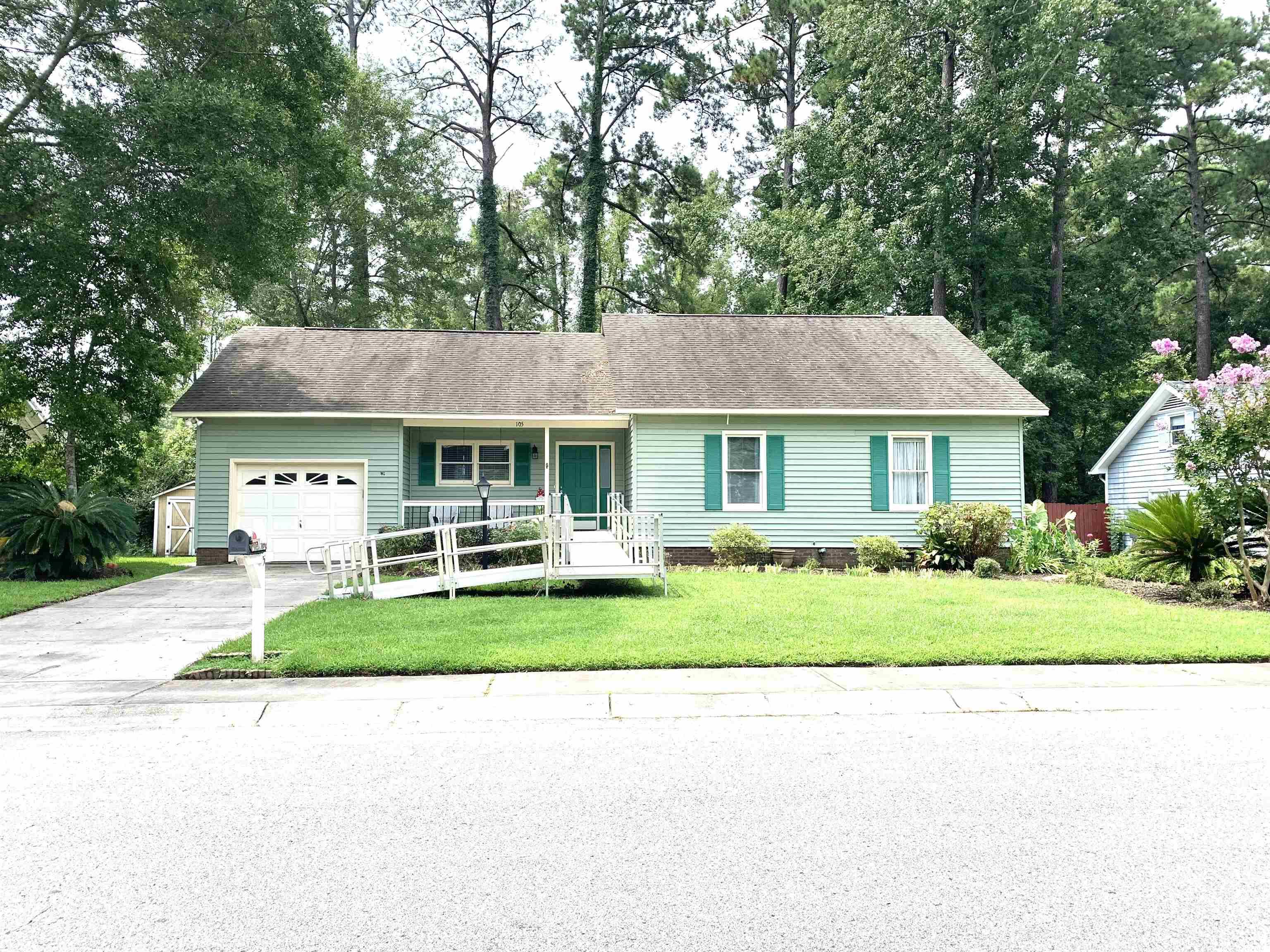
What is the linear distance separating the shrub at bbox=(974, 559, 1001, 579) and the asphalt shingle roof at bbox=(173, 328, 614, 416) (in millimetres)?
8087

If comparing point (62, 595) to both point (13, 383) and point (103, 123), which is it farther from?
point (103, 123)

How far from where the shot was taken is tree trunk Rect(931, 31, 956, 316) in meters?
27.7

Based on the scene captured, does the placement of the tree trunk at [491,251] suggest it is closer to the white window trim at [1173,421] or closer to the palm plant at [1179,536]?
the white window trim at [1173,421]

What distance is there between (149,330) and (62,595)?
29.4 feet

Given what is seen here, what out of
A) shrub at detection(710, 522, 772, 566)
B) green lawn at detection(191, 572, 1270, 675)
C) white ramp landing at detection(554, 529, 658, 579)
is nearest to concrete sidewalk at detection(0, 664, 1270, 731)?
green lawn at detection(191, 572, 1270, 675)

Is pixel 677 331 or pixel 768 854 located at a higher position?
pixel 677 331

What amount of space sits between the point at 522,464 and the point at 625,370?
10.9 ft

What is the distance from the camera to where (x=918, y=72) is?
93.2ft

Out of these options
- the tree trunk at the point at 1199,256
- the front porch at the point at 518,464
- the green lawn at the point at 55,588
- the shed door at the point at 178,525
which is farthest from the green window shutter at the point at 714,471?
the tree trunk at the point at 1199,256

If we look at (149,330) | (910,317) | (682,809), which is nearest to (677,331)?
(910,317)

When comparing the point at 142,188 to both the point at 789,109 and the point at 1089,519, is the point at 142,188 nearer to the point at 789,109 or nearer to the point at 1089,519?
the point at 789,109

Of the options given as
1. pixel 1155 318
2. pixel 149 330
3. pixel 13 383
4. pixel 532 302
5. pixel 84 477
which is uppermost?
pixel 532 302

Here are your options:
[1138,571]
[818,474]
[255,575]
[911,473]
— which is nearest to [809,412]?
[818,474]

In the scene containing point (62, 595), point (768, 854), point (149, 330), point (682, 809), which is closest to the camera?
point (768, 854)
